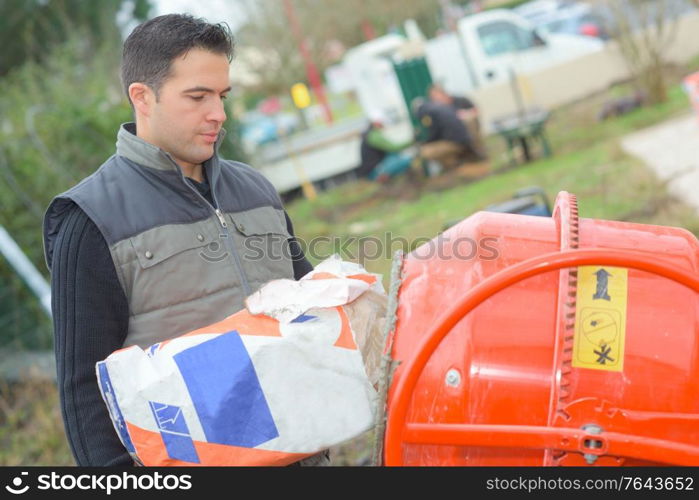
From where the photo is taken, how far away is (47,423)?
4.99 m

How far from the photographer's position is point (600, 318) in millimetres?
1391

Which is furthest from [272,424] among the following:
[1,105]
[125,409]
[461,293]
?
[1,105]

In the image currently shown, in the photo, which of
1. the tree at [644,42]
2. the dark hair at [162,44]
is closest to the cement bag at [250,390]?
the dark hair at [162,44]

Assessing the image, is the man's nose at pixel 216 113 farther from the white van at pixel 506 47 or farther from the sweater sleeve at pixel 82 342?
the white van at pixel 506 47

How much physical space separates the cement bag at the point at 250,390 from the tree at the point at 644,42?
10.7m

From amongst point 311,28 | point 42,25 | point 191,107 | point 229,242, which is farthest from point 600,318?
point 311,28

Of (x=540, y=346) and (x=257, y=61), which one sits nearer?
(x=540, y=346)

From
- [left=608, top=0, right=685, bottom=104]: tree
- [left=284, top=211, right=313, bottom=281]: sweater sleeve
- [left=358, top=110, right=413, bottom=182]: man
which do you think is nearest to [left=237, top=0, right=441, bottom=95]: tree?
[left=358, top=110, right=413, bottom=182]: man

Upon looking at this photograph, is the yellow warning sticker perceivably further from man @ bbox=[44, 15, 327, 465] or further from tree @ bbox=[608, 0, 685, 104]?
tree @ bbox=[608, 0, 685, 104]

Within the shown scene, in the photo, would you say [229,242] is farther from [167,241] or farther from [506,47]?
[506,47]

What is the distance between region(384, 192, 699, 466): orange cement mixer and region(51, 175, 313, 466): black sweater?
1.91ft

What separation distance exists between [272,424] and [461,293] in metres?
0.41

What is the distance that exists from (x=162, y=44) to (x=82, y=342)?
0.64 m

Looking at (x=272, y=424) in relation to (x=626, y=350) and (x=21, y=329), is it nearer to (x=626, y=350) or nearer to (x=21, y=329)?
(x=626, y=350)
